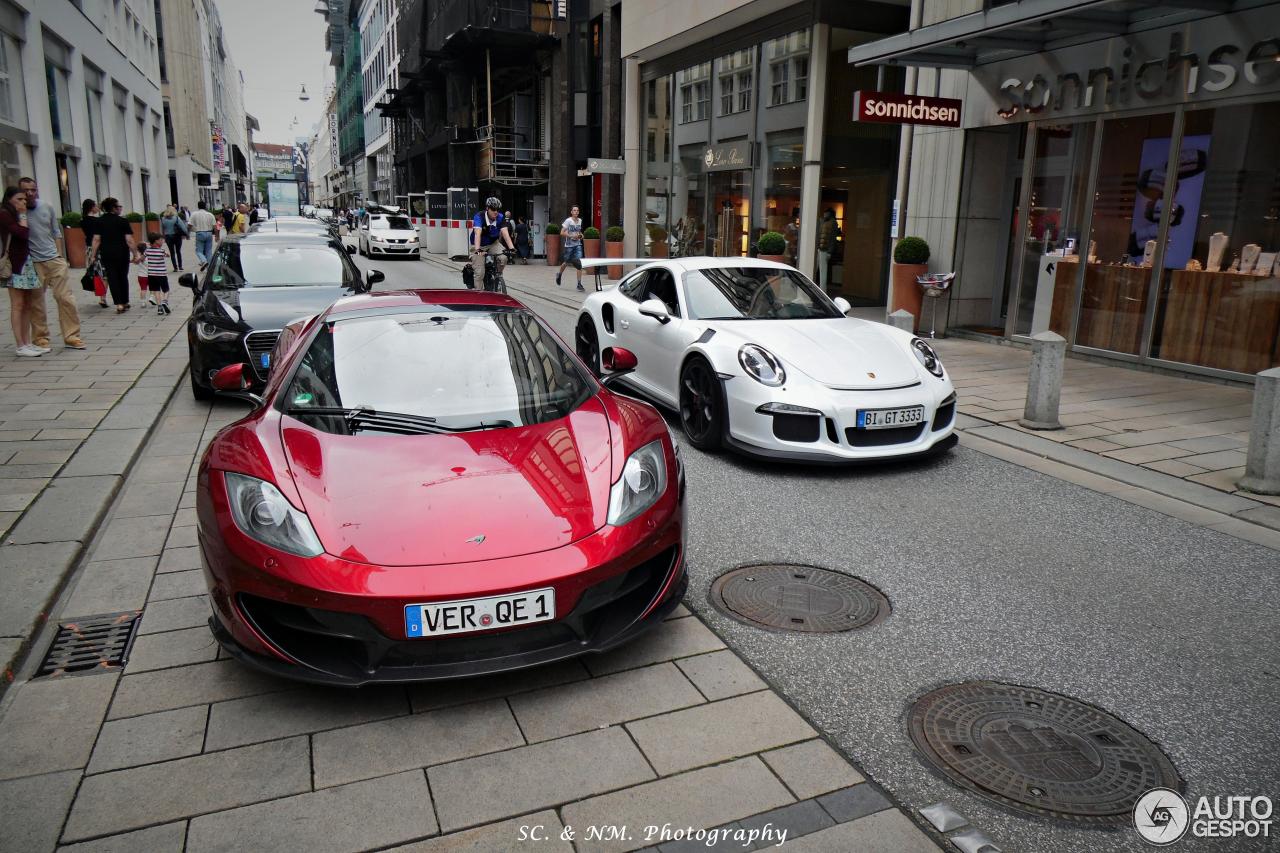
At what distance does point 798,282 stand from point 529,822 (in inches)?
234

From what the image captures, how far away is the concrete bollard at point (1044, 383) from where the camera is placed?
7355mm

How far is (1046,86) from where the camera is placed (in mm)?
11305

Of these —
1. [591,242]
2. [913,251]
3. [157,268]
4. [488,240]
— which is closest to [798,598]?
[913,251]

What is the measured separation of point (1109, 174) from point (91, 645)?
11745 mm

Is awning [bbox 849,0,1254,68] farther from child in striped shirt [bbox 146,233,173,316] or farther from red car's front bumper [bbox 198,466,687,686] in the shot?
child in striped shirt [bbox 146,233,173,316]

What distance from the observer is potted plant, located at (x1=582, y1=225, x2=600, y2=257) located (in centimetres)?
2502

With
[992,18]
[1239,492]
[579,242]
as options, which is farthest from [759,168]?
[1239,492]

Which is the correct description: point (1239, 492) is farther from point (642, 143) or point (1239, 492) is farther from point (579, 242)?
point (642, 143)

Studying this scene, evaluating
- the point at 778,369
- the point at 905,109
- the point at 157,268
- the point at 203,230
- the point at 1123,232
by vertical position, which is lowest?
the point at 778,369

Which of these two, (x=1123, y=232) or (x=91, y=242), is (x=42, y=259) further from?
(x=1123, y=232)

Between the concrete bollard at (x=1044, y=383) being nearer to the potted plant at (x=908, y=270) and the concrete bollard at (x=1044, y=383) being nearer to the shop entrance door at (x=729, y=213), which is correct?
the potted plant at (x=908, y=270)

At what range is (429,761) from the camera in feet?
9.23

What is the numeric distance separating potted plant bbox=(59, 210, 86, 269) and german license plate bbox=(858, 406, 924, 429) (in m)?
22.0

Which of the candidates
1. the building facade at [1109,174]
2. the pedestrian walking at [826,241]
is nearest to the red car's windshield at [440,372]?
the building facade at [1109,174]
